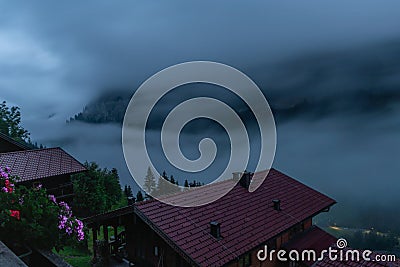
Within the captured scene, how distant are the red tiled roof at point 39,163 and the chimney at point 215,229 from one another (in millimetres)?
10227

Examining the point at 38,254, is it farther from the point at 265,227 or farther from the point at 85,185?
the point at 85,185

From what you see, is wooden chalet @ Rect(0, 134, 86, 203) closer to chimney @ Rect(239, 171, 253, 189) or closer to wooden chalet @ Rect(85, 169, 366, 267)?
wooden chalet @ Rect(85, 169, 366, 267)

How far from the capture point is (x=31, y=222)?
328 centimetres

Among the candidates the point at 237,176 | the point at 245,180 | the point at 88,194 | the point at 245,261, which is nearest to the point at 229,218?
the point at 245,261

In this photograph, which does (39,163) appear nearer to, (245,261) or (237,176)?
(237,176)

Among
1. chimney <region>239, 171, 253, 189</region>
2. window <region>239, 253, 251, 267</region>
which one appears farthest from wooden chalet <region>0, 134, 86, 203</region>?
window <region>239, 253, 251, 267</region>

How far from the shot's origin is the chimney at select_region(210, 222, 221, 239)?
1283cm

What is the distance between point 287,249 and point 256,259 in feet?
7.60

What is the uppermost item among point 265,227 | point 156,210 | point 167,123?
point 167,123

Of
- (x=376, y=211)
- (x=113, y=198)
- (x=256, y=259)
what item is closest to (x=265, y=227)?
(x=256, y=259)

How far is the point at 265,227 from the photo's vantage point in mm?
14773

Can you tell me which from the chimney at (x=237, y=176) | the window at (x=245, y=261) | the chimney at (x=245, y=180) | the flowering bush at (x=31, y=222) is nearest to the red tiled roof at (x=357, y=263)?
the window at (x=245, y=261)

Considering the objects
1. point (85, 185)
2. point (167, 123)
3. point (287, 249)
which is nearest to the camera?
point (167, 123)

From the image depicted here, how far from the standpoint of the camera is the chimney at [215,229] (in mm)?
12834
